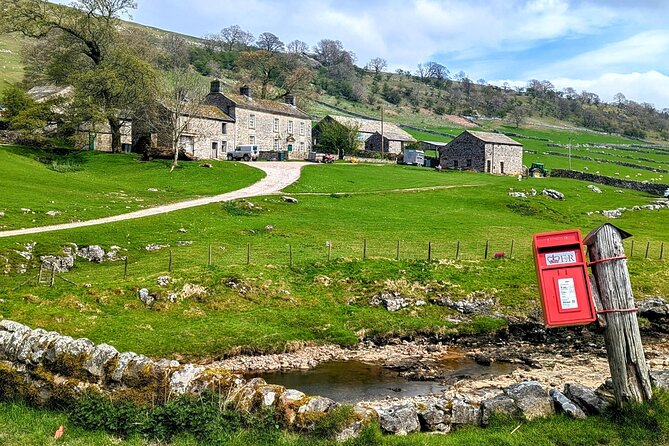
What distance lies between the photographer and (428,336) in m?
24.0

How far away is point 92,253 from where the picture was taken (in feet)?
101

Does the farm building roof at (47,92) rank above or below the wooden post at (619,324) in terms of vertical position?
above

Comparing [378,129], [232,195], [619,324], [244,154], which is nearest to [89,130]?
[244,154]

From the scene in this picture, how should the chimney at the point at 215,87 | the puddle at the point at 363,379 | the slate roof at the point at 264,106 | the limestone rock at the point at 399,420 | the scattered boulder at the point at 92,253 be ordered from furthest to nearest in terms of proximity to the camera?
the chimney at the point at 215,87 < the slate roof at the point at 264,106 < the scattered boulder at the point at 92,253 < the puddle at the point at 363,379 < the limestone rock at the point at 399,420

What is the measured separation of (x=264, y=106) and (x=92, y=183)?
129 ft

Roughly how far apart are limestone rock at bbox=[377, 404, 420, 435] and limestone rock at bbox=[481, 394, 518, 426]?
138cm

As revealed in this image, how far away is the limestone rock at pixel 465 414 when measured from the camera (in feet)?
36.4

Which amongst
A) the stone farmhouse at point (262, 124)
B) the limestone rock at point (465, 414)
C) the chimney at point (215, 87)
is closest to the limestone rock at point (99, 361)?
the limestone rock at point (465, 414)

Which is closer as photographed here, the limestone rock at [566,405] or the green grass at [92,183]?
the limestone rock at [566,405]

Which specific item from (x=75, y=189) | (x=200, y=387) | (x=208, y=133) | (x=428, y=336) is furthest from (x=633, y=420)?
(x=208, y=133)

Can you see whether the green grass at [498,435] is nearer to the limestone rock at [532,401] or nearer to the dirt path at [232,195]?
the limestone rock at [532,401]

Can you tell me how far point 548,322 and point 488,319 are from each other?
15.5 m

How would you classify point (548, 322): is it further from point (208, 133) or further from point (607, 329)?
point (208, 133)

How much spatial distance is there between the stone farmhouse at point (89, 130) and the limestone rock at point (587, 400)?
213ft
